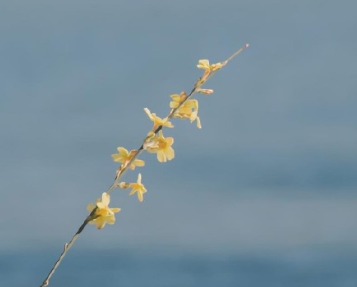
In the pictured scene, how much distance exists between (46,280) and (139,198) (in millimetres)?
292

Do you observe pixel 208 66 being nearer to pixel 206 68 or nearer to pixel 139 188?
pixel 206 68

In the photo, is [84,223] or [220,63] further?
[220,63]

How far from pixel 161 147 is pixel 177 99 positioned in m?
0.11

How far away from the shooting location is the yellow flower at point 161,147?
1.20 m

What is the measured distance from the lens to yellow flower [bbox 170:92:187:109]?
48.3 inches

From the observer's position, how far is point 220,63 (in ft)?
3.99

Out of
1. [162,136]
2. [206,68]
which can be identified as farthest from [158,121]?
[206,68]

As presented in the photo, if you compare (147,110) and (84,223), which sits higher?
(147,110)

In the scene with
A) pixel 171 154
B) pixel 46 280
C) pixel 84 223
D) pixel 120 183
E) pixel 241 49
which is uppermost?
pixel 241 49

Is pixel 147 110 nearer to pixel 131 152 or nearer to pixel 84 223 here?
pixel 131 152

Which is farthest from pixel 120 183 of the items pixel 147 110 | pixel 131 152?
pixel 147 110

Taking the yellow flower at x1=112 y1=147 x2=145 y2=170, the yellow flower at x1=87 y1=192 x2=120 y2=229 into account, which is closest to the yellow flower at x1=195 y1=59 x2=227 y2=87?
the yellow flower at x1=112 y1=147 x2=145 y2=170

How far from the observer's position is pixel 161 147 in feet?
3.97

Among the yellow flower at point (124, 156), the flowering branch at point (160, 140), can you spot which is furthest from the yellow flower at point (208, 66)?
A: the yellow flower at point (124, 156)
